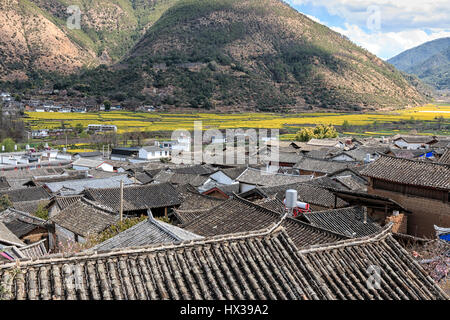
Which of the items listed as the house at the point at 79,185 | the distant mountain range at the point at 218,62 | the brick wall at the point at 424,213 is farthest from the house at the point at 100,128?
the brick wall at the point at 424,213

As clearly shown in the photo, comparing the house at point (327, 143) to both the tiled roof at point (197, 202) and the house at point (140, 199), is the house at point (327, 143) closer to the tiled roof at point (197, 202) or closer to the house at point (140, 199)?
the tiled roof at point (197, 202)

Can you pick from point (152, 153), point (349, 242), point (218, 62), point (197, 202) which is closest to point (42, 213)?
point (197, 202)

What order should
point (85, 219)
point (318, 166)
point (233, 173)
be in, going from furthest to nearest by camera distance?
point (318, 166), point (233, 173), point (85, 219)

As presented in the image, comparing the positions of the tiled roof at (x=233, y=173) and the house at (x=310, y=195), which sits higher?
the house at (x=310, y=195)

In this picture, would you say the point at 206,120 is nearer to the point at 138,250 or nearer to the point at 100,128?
the point at 100,128

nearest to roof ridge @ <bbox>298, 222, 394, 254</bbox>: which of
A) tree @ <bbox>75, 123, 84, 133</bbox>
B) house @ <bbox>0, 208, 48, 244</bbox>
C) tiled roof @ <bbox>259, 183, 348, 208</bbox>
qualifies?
tiled roof @ <bbox>259, 183, 348, 208</bbox>
